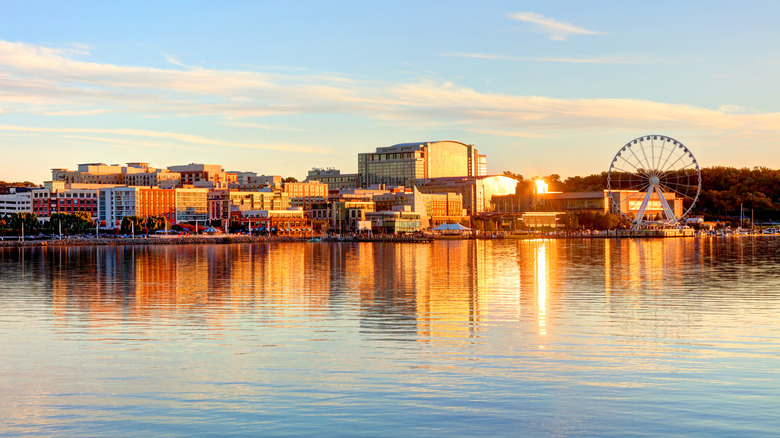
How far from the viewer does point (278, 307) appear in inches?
1312

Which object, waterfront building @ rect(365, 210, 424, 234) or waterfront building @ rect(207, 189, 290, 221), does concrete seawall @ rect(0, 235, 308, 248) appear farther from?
waterfront building @ rect(207, 189, 290, 221)

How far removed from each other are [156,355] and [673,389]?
1272 centimetres

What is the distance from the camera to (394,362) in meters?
20.7

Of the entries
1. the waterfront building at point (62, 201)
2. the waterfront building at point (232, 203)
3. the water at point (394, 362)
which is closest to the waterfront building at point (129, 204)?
the waterfront building at point (62, 201)

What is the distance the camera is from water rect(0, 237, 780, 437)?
607 inches

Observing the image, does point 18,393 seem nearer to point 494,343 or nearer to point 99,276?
point 494,343

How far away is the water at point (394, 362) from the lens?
1543cm

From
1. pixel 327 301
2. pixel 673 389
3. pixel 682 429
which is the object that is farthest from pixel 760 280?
pixel 682 429

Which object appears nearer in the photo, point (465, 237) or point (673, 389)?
point (673, 389)

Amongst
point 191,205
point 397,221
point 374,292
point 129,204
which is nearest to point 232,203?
point 191,205

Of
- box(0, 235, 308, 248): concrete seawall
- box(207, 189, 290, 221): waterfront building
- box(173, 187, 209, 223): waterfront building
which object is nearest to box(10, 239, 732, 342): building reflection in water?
box(0, 235, 308, 248): concrete seawall

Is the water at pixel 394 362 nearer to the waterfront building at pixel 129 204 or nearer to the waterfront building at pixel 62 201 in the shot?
the waterfront building at pixel 129 204

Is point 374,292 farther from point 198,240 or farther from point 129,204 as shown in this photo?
point 129,204

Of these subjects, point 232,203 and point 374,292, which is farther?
point 232,203
